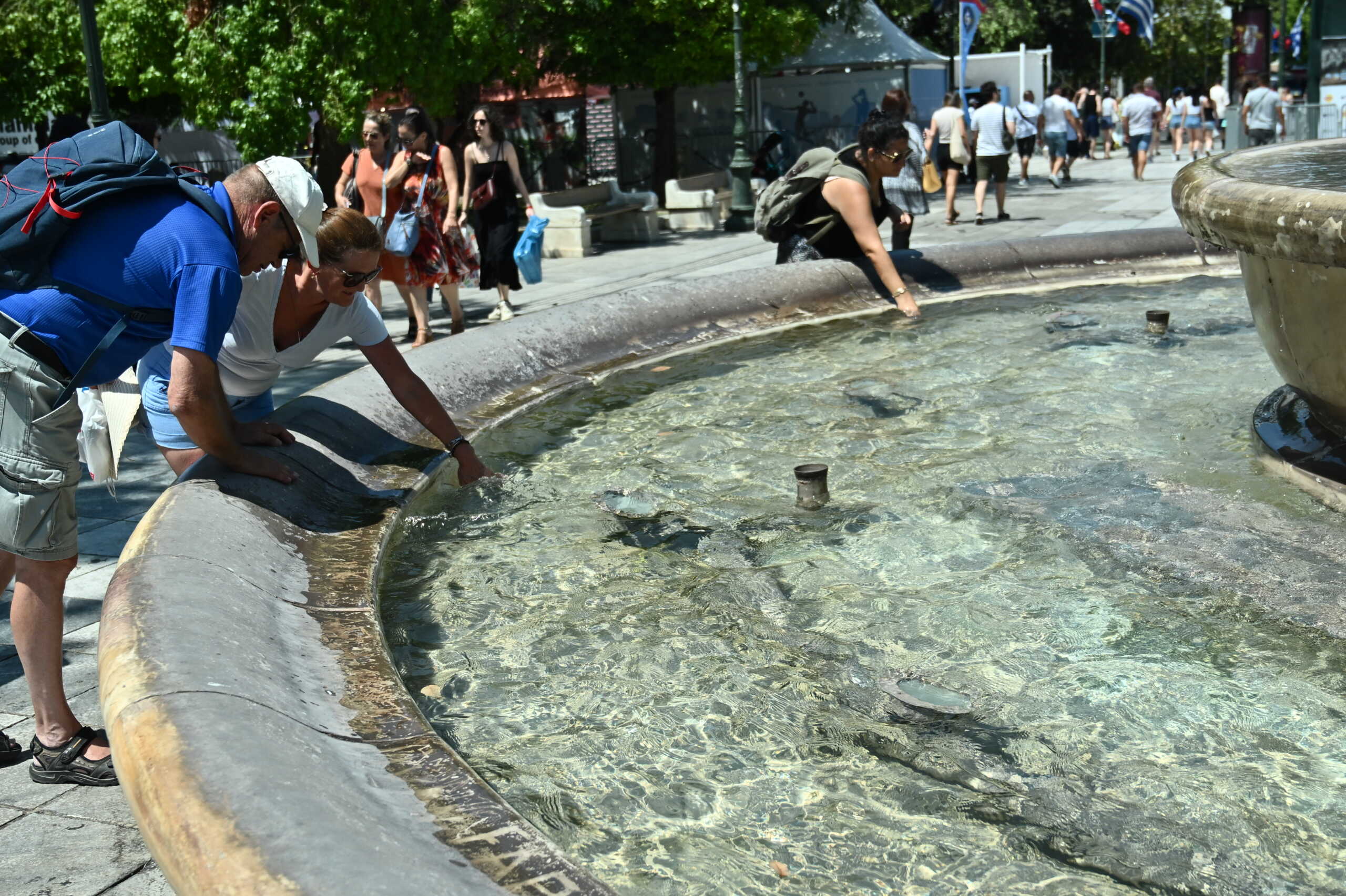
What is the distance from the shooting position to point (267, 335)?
173 inches

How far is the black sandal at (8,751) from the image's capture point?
134 inches

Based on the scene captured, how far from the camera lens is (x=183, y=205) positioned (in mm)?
3344

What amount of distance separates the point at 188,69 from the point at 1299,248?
11375 millimetres

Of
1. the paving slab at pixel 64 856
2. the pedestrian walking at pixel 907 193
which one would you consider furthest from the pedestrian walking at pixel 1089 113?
the paving slab at pixel 64 856

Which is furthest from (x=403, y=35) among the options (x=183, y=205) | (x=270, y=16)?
(x=183, y=205)

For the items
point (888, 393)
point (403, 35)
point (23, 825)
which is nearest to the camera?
point (23, 825)

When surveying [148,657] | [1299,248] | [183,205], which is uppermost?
[183,205]

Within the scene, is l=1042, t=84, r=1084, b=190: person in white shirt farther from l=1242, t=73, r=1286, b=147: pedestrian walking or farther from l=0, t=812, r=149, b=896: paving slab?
l=0, t=812, r=149, b=896: paving slab

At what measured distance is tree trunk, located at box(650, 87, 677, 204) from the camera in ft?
72.2

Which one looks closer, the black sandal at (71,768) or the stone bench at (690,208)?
the black sandal at (71,768)

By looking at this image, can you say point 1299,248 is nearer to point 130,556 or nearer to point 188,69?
point 130,556

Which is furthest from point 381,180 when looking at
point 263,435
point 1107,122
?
point 1107,122

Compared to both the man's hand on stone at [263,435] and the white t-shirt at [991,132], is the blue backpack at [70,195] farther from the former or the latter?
the white t-shirt at [991,132]

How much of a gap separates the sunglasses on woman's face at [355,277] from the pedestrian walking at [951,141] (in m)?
13.5
